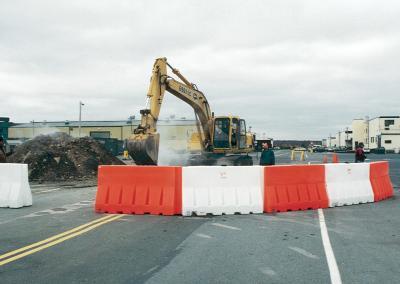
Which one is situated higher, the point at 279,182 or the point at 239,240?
the point at 279,182

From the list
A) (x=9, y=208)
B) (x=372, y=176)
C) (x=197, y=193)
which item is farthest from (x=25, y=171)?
(x=372, y=176)

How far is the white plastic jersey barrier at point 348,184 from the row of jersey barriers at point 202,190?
86 cm

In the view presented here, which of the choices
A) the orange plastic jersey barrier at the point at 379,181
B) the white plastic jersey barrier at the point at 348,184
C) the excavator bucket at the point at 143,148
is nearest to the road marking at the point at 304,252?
the white plastic jersey barrier at the point at 348,184

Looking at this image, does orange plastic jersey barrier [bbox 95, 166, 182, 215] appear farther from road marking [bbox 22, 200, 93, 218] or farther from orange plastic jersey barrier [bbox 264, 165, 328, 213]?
orange plastic jersey barrier [bbox 264, 165, 328, 213]

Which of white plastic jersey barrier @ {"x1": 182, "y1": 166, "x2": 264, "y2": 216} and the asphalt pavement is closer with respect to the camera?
the asphalt pavement

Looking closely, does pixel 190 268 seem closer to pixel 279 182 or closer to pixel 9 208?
pixel 279 182

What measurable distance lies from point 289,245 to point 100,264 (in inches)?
116

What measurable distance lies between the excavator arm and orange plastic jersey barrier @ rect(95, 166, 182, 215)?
653cm

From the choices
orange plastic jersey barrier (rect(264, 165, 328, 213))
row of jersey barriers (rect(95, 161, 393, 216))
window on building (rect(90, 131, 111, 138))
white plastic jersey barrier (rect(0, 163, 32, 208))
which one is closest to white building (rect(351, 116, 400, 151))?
window on building (rect(90, 131, 111, 138))

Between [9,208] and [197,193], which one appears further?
[9,208]

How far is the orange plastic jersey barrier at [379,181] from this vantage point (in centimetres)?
Answer: 1302

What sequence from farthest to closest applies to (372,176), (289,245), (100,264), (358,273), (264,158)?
(264,158), (372,176), (289,245), (100,264), (358,273)

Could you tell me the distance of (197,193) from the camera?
995cm

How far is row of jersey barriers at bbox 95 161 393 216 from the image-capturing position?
989 centimetres
